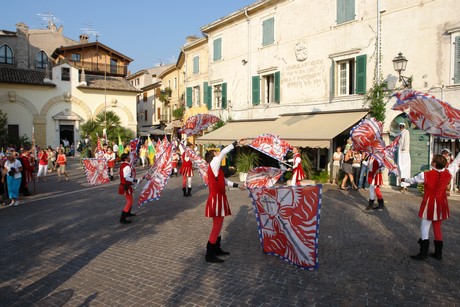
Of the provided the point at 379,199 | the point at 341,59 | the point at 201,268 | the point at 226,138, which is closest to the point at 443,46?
the point at 341,59

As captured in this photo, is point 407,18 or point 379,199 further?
point 407,18

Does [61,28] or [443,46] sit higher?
[61,28]

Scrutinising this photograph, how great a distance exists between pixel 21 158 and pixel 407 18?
52.6 ft

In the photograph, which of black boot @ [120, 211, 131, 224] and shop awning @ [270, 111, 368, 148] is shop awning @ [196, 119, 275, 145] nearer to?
shop awning @ [270, 111, 368, 148]

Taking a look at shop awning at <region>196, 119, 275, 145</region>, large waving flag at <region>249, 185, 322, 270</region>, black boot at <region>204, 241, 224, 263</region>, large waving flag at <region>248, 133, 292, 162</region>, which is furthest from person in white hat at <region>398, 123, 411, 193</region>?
black boot at <region>204, 241, 224, 263</region>

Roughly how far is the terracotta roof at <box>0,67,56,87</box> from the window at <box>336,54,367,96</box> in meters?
27.8

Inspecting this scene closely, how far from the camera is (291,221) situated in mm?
5645

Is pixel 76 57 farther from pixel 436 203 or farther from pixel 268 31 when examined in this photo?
pixel 436 203

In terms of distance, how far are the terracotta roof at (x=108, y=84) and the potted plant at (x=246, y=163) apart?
78.9 feet

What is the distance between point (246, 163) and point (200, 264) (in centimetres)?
1120

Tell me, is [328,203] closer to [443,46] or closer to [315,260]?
[315,260]

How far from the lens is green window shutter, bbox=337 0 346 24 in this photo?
16.2 meters

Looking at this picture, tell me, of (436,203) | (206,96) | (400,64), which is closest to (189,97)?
(206,96)

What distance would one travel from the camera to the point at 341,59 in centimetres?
1647
